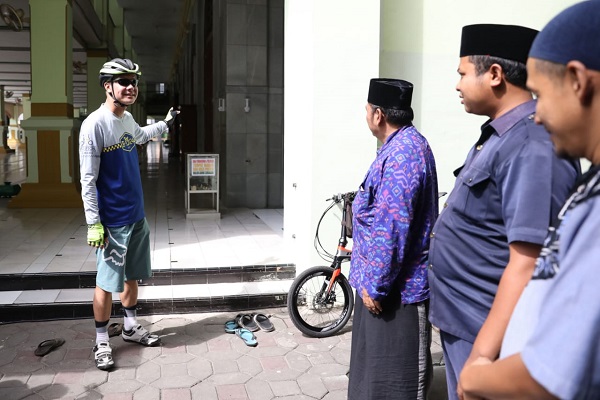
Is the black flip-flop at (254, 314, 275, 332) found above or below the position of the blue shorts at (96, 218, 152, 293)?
below

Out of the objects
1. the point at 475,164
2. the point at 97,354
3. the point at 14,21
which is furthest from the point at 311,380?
the point at 14,21

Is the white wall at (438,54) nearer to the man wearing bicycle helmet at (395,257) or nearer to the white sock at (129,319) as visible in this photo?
the man wearing bicycle helmet at (395,257)

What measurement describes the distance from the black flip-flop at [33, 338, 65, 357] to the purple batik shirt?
8.35 feet

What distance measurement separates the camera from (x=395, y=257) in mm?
2373

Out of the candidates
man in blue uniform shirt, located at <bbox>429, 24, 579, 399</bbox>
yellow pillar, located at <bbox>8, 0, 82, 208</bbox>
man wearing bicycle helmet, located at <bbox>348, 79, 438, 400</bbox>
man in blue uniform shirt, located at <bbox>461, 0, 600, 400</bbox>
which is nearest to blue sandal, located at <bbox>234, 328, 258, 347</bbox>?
man wearing bicycle helmet, located at <bbox>348, 79, 438, 400</bbox>

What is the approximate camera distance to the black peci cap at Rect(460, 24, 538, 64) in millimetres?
1786

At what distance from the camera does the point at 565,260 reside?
94 cm

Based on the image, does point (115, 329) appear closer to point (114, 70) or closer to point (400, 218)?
point (114, 70)

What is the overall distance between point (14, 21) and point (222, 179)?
490cm

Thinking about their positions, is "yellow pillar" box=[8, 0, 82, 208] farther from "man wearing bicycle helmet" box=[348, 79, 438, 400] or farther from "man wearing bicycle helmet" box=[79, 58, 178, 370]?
"man wearing bicycle helmet" box=[348, 79, 438, 400]

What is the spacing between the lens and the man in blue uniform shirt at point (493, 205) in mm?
1558

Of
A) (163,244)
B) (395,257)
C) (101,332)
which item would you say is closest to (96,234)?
(101,332)

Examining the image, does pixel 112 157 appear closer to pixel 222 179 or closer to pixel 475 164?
pixel 475 164

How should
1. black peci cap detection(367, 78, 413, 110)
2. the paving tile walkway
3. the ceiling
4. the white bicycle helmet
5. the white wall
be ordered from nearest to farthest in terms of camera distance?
black peci cap detection(367, 78, 413, 110) → the paving tile walkway → the white bicycle helmet → the white wall → the ceiling
